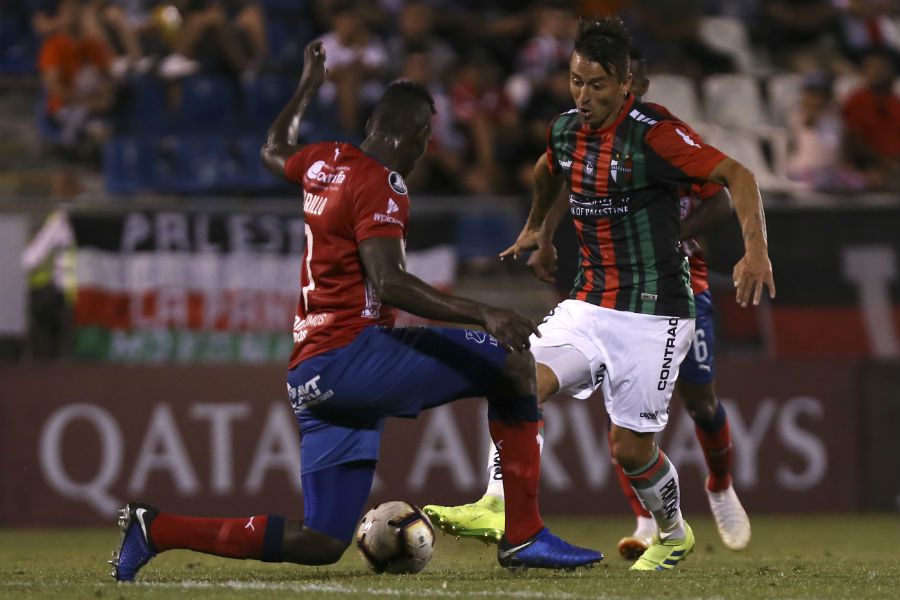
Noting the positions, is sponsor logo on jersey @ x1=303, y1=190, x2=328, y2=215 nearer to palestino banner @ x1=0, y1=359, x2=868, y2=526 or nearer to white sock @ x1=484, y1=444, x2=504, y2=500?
white sock @ x1=484, y1=444, x2=504, y2=500

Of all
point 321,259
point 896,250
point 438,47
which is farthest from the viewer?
point 438,47

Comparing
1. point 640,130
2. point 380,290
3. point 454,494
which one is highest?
point 640,130

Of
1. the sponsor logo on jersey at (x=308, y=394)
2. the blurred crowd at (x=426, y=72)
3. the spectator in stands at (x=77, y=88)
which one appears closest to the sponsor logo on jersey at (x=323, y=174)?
the sponsor logo on jersey at (x=308, y=394)

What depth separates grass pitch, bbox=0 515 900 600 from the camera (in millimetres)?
5637

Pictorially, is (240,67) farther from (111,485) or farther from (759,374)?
(759,374)

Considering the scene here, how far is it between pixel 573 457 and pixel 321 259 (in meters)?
5.93

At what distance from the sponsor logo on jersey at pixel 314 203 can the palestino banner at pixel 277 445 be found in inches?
206

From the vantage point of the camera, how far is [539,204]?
7.14 m

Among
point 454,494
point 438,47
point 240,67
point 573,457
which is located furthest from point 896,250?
point 240,67

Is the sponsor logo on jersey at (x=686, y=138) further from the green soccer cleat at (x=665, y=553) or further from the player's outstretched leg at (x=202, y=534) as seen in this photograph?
the player's outstretched leg at (x=202, y=534)

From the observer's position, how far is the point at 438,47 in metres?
14.8

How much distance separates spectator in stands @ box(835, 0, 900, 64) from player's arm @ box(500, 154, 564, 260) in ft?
32.5

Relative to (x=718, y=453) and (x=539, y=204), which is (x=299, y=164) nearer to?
(x=539, y=204)

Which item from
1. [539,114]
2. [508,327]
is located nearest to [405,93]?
[508,327]
